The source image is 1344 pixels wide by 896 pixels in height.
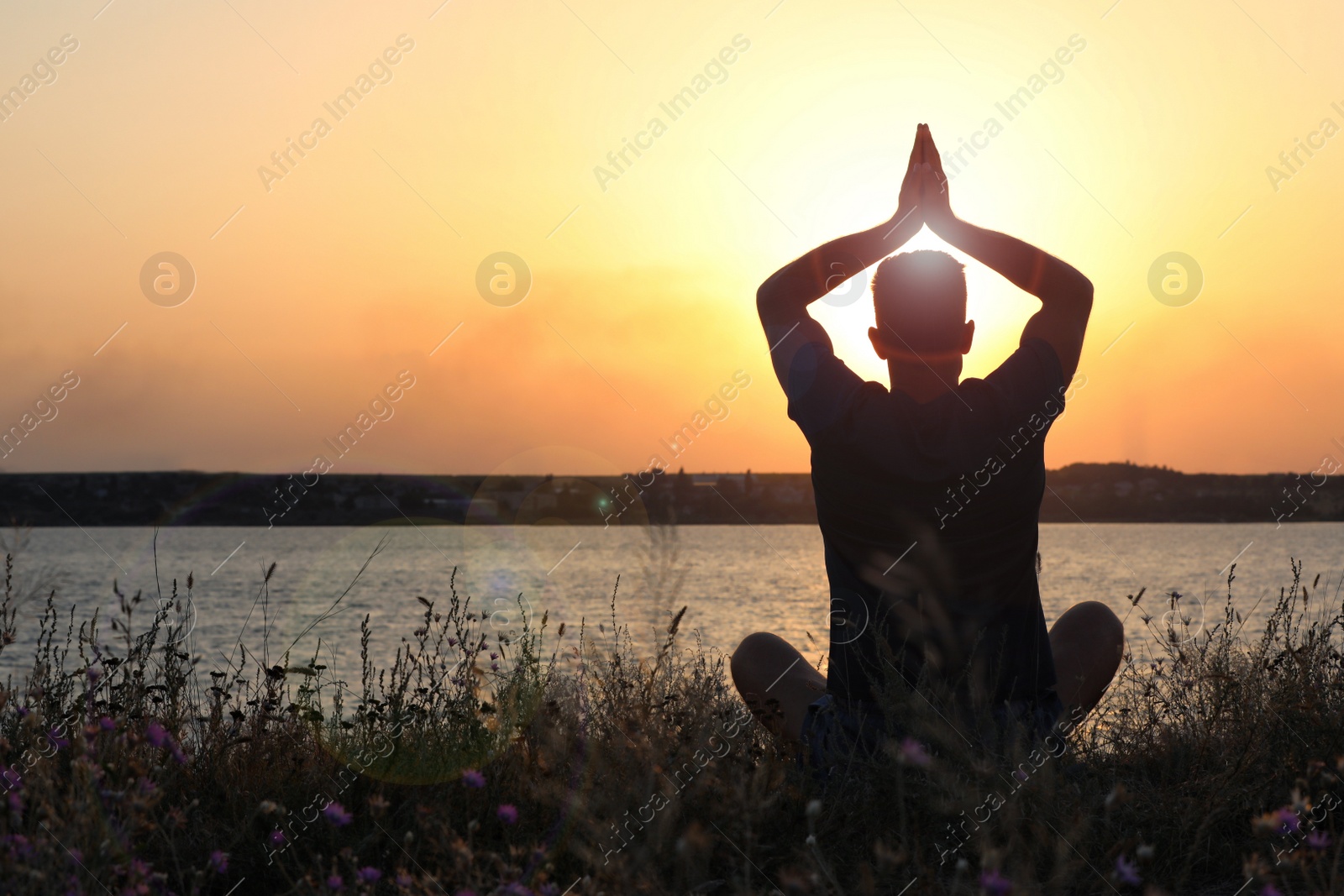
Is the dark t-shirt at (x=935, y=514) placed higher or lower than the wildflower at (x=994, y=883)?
higher

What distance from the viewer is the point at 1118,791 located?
1.93 m

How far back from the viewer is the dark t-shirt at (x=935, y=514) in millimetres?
2844

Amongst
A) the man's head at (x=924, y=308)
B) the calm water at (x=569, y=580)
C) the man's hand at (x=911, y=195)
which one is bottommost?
the calm water at (x=569, y=580)

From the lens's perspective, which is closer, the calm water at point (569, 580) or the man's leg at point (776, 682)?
the man's leg at point (776, 682)

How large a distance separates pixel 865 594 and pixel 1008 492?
537 mm

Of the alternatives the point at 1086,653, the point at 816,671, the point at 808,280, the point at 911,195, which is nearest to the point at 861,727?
the point at 816,671

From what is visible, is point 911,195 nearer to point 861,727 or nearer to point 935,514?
point 935,514

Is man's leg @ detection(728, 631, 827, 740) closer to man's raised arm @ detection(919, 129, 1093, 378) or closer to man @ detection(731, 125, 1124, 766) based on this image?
man @ detection(731, 125, 1124, 766)

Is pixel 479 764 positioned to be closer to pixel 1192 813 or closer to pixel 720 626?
pixel 1192 813

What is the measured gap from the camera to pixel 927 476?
2.82 metres

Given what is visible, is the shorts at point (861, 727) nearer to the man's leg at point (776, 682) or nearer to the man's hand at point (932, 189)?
the man's leg at point (776, 682)

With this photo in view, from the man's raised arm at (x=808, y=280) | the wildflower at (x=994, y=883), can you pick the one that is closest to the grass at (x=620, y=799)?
the wildflower at (x=994, y=883)

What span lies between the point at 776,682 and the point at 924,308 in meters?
1.45

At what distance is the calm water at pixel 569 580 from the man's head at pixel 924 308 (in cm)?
94
